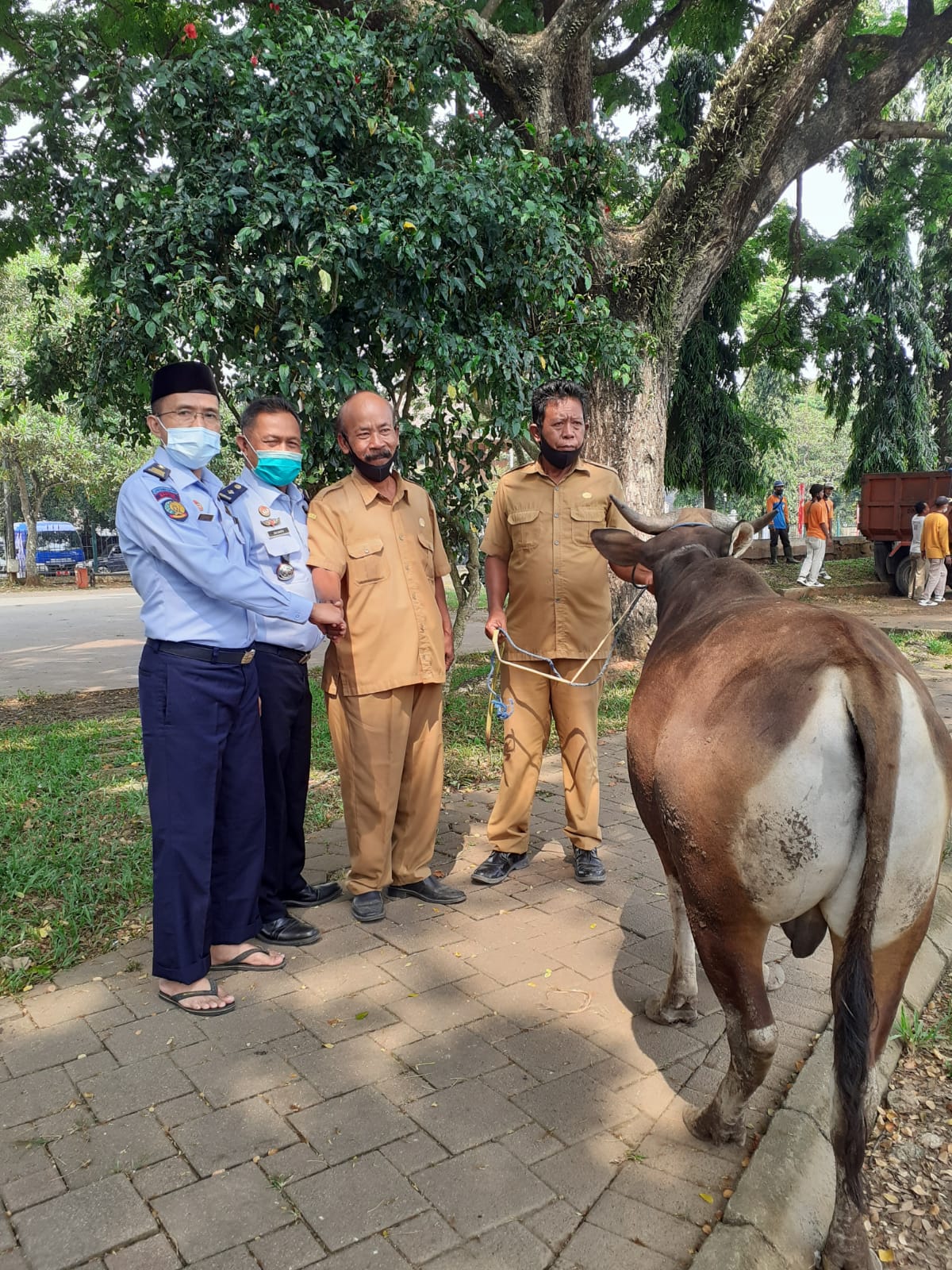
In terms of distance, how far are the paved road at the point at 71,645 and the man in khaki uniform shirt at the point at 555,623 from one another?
22.5 feet

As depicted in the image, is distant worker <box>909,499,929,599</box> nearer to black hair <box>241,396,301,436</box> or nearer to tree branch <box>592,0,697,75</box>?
tree branch <box>592,0,697,75</box>

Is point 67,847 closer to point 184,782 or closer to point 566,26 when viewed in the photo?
point 184,782

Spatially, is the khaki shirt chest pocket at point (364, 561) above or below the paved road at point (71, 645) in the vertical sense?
above

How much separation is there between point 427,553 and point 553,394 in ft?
3.10

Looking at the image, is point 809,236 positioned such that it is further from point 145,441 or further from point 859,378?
point 145,441

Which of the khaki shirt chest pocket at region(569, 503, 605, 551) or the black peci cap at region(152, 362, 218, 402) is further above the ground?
the black peci cap at region(152, 362, 218, 402)

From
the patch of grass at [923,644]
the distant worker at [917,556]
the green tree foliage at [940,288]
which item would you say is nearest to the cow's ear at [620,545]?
the patch of grass at [923,644]

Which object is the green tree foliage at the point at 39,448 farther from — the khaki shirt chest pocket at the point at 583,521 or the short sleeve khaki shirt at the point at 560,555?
the khaki shirt chest pocket at the point at 583,521

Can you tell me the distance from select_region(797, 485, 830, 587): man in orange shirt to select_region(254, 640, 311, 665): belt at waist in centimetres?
1570

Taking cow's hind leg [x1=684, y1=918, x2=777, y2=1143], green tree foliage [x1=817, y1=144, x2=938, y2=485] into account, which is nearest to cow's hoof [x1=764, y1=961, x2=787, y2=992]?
cow's hind leg [x1=684, y1=918, x2=777, y2=1143]

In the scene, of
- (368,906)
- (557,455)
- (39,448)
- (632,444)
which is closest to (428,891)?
(368,906)

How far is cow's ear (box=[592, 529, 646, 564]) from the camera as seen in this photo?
12.0 feet

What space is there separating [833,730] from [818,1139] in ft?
4.12

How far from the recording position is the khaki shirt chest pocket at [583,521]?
4.66 meters
